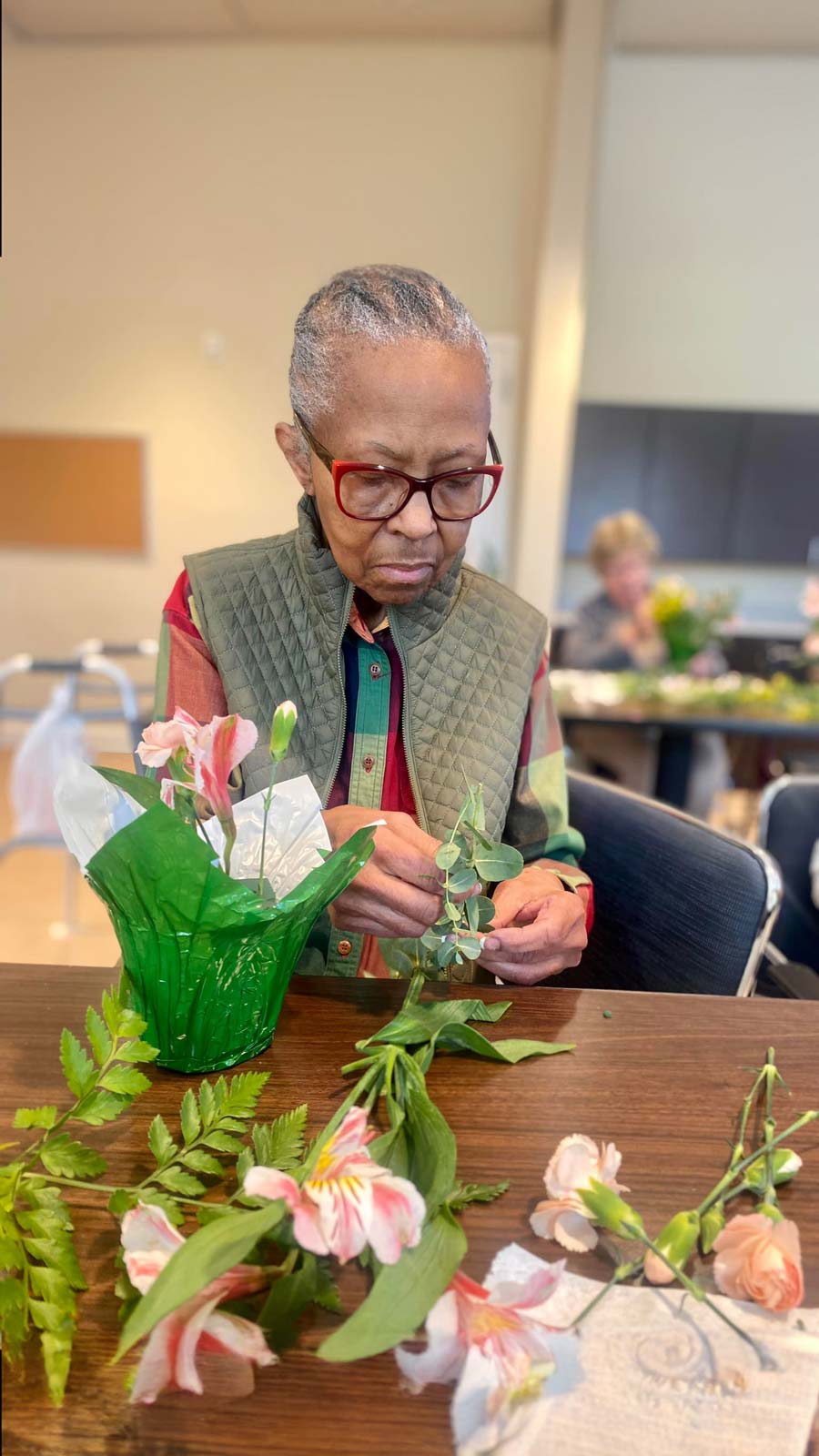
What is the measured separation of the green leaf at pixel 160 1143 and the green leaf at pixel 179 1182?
0.04 ft

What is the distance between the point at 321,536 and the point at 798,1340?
2.28 ft

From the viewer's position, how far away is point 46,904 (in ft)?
10.6

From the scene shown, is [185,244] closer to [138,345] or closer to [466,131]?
[138,345]

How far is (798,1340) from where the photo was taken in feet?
1.63

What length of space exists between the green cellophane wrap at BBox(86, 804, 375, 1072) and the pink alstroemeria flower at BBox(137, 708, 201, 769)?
0.06 metres

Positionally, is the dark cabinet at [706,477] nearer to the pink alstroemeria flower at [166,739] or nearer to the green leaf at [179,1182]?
the pink alstroemeria flower at [166,739]

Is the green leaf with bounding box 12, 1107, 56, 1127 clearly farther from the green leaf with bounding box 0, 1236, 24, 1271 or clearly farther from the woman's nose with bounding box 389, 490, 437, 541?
the woman's nose with bounding box 389, 490, 437, 541

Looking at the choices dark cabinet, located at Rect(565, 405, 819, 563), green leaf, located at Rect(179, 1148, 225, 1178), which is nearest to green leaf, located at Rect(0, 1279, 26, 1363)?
green leaf, located at Rect(179, 1148, 225, 1178)

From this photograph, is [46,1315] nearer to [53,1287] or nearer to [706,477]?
[53,1287]

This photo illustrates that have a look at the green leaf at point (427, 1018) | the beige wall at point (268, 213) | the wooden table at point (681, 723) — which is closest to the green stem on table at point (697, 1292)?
the green leaf at point (427, 1018)

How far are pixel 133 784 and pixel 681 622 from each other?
320 cm

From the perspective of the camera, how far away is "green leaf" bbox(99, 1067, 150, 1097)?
587 mm

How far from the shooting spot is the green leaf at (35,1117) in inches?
22.0

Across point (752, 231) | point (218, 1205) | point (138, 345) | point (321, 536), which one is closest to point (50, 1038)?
point (218, 1205)
